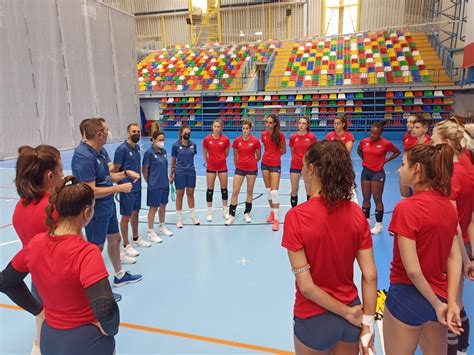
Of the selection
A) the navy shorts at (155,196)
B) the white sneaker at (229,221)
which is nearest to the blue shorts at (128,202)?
the navy shorts at (155,196)

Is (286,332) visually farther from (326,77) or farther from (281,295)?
(326,77)

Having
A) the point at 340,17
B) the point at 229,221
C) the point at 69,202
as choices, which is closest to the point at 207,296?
the point at 229,221

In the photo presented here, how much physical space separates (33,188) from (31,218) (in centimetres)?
19

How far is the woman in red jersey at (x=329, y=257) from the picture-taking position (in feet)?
5.23

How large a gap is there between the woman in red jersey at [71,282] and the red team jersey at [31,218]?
47cm

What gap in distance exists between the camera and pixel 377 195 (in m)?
5.52

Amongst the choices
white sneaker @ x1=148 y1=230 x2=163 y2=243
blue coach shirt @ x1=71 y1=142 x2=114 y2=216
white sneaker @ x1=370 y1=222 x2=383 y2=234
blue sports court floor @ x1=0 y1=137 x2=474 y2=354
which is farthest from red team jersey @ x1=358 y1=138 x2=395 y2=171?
blue coach shirt @ x1=71 y1=142 x2=114 y2=216

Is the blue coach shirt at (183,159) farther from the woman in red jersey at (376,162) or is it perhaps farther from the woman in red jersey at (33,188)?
the woman in red jersey at (33,188)

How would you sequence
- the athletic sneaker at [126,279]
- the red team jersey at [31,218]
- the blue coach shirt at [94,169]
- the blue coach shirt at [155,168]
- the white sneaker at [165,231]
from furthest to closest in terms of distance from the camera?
the white sneaker at [165,231]
the blue coach shirt at [155,168]
the athletic sneaker at [126,279]
the blue coach shirt at [94,169]
the red team jersey at [31,218]

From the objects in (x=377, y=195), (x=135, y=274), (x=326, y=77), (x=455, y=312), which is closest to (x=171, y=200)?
(x=135, y=274)

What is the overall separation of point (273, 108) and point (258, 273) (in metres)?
13.6

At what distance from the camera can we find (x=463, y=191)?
2.37 metres

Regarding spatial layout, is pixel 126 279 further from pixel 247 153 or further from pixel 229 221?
pixel 247 153

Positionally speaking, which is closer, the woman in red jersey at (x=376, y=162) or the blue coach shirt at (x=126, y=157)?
the blue coach shirt at (x=126, y=157)
